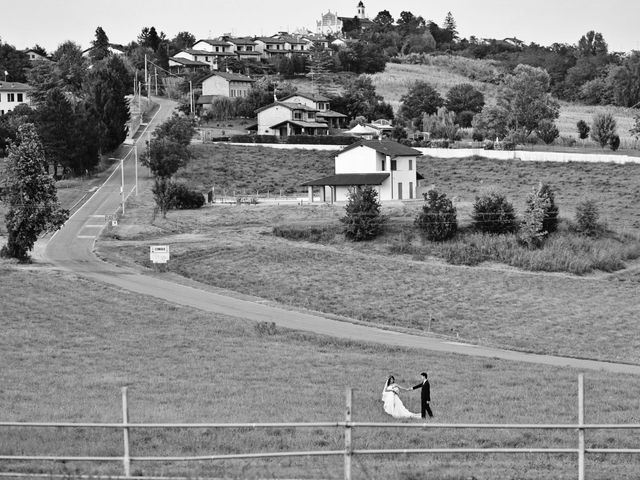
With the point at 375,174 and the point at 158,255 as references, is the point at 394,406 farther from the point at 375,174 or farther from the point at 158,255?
the point at 375,174

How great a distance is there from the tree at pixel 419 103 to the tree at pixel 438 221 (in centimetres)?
7599

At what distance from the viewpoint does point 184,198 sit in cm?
8062

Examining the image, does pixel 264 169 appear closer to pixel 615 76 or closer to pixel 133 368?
pixel 133 368

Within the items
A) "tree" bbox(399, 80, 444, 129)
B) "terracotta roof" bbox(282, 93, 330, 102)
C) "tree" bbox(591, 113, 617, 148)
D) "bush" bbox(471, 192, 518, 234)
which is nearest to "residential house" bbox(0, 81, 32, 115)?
"terracotta roof" bbox(282, 93, 330, 102)

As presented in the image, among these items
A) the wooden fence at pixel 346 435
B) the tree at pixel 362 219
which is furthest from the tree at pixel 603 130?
the wooden fence at pixel 346 435

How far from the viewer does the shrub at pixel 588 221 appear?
Answer: 69938mm

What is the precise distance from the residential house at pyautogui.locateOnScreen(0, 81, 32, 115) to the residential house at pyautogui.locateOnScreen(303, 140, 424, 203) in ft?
177

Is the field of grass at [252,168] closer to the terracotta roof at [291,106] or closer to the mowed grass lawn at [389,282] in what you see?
the terracotta roof at [291,106]

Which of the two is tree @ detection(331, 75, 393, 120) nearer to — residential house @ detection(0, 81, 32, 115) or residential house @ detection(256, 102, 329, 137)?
residential house @ detection(256, 102, 329, 137)

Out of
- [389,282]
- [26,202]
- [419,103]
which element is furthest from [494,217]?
[419,103]

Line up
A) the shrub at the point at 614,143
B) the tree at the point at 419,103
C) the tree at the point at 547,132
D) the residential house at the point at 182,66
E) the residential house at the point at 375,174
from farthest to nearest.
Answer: the residential house at the point at 182,66 < the tree at the point at 419,103 < the tree at the point at 547,132 < the shrub at the point at 614,143 < the residential house at the point at 375,174

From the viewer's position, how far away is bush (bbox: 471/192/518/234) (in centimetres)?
6938

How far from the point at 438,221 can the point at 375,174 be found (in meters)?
16.3

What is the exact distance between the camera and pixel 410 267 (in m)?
64.0
